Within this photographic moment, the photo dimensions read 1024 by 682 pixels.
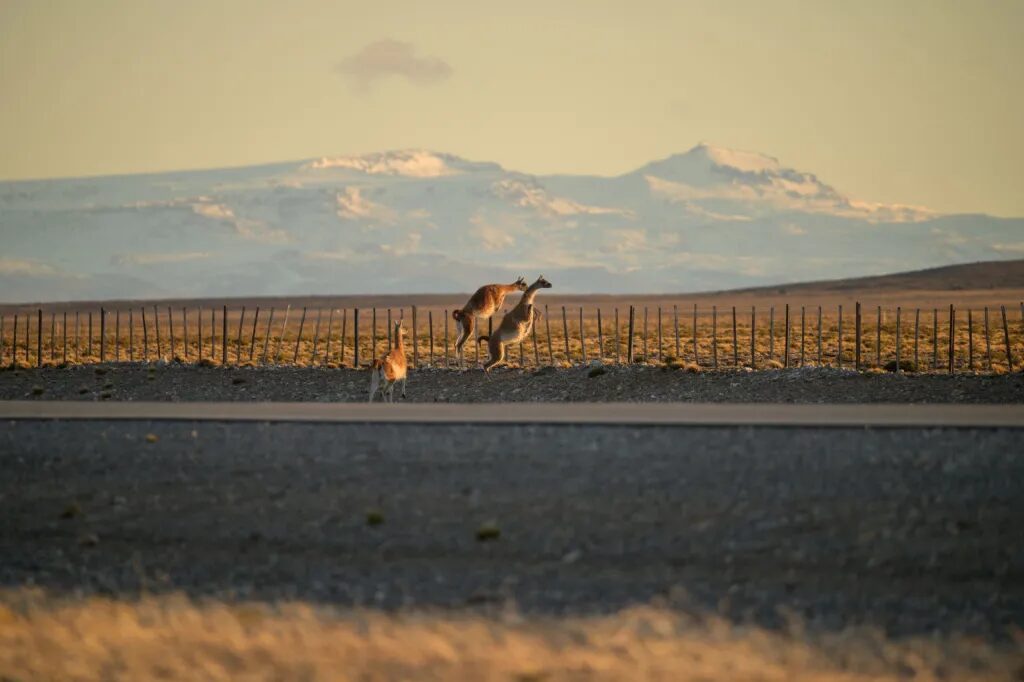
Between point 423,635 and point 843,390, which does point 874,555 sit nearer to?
point 423,635

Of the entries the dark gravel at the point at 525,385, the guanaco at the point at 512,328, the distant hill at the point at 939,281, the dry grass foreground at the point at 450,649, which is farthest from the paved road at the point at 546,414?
the distant hill at the point at 939,281

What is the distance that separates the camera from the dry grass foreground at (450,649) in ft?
33.9

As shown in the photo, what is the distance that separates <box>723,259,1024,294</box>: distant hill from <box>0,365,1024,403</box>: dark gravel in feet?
434

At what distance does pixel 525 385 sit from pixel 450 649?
22912 mm

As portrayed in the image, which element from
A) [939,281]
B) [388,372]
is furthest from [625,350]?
[939,281]

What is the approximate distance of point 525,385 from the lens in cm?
3372

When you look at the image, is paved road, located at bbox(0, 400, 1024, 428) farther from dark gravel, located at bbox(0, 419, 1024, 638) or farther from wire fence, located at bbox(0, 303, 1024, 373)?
wire fence, located at bbox(0, 303, 1024, 373)

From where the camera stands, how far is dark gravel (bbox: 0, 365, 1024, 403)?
98.3ft

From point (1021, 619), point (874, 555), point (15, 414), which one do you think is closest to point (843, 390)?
point (15, 414)

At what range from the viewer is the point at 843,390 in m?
30.5

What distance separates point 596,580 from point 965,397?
17682 millimetres

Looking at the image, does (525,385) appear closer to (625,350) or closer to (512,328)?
(512,328)

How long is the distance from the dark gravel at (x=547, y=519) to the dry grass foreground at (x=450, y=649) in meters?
0.50

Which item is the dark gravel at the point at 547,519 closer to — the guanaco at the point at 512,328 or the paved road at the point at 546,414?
the paved road at the point at 546,414
